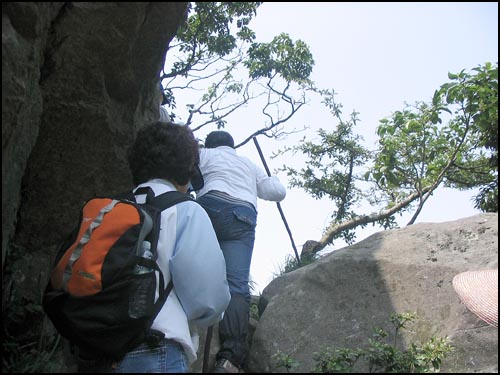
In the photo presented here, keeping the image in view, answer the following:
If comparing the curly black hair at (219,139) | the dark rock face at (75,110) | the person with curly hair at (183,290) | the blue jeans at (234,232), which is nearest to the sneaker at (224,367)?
the blue jeans at (234,232)

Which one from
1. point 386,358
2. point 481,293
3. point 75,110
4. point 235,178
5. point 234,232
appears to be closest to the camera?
point 481,293

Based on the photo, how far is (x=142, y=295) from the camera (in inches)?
92.0

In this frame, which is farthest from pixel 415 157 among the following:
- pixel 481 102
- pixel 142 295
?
pixel 142 295

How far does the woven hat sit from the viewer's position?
2768 millimetres

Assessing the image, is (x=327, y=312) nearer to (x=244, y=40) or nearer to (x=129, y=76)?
(x=129, y=76)

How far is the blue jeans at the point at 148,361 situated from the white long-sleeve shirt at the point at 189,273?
0.06 metres

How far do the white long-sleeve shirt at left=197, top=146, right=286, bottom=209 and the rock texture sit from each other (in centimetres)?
107

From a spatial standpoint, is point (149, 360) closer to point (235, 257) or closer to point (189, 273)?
point (189, 273)

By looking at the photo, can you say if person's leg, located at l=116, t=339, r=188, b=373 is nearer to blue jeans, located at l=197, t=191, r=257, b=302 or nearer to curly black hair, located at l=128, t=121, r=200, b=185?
curly black hair, located at l=128, t=121, r=200, b=185

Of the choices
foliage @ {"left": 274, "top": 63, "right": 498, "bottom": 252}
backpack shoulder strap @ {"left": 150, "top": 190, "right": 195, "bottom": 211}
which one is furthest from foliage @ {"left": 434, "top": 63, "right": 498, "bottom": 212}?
Result: backpack shoulder strap @ {"left": 150, "top": 190, "right": 195, "bottom": 211}

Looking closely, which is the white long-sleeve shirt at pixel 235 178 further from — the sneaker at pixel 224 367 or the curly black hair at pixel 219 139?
the sneaker at pixel 224 367

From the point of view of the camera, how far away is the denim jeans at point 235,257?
434 centimetres

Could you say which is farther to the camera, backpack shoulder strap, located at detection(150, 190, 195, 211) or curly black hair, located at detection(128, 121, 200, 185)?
curly black hair, located at detection(128, 121, 200, 185)

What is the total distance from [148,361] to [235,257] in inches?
86.0
